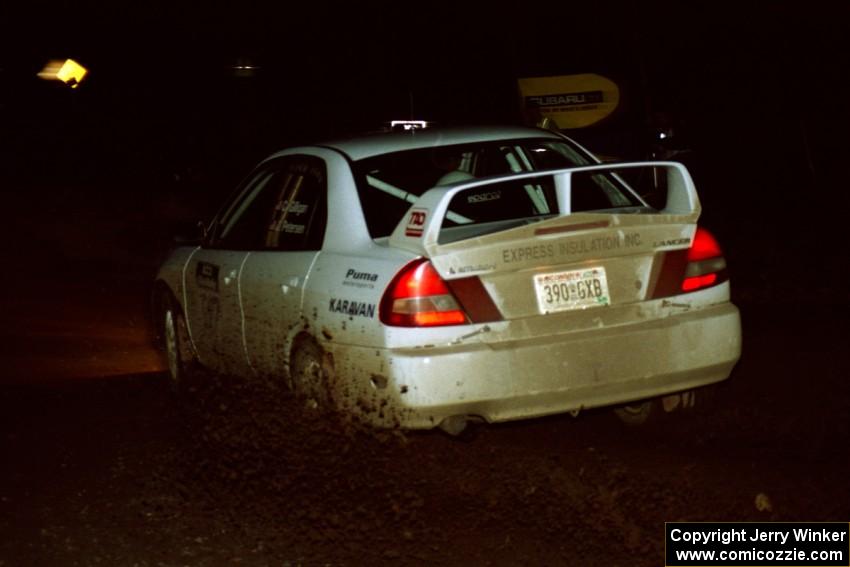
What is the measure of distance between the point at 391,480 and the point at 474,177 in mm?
1544

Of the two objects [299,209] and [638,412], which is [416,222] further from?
[638,412]

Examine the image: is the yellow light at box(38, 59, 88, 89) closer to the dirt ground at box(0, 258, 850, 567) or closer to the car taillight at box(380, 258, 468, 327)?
the dirt ground at box(0, 258, 850, 567)

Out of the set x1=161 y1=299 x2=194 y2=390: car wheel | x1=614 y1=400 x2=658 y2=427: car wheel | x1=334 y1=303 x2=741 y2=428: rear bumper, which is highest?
x1=334 y1=303 x2=741 y2=428: rear bumper

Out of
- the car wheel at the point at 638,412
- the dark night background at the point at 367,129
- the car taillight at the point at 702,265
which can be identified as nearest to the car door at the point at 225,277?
the dark night background at the point at 367,129

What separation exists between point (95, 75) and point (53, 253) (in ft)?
52.5

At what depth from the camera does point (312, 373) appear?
6.31 meters

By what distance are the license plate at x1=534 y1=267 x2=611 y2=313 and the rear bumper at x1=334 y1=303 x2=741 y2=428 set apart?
12cm

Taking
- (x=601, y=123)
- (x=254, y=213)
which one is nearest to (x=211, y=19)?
(x=601, y=123)

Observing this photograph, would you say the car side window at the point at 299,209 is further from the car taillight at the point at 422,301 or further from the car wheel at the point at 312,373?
the car taillight at the point at 422,301

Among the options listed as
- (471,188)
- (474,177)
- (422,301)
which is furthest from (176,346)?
(471,188)

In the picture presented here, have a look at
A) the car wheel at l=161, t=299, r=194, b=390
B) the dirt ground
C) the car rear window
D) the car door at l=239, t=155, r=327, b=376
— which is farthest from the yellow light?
the car rear window

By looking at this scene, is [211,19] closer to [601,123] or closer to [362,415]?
[601,123]

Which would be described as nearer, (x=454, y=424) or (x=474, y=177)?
(x=454, y=424)

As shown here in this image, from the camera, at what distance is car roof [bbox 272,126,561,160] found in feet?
22.6
